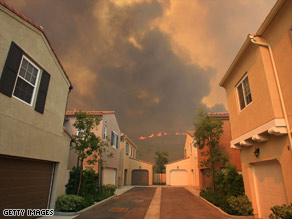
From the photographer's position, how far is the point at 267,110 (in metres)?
7.00

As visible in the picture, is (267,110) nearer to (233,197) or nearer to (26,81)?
(233,197)

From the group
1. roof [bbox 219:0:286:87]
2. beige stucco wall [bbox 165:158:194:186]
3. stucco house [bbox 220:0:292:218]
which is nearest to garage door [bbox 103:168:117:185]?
beige stucco wall [bbox 165:158:194:186]

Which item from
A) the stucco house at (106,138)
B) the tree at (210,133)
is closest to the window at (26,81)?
the stucco house at (106,138)

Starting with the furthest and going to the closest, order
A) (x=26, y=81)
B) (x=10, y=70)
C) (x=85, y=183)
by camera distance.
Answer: (x=85, y=183)
(x=26, y=81)
(x=10, y=70)

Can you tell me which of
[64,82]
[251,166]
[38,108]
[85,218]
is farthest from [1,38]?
[251,166]

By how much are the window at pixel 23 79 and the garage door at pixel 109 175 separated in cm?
1209

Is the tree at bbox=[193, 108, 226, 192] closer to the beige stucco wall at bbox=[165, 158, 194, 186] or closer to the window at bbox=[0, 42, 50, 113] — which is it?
the window at bbox=[0, 42, 50, 113]

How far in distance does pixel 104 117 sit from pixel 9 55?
38.2 feet

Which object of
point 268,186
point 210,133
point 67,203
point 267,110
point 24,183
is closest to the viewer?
point 267,110

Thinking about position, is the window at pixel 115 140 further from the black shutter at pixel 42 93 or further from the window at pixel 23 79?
the window at pixel 23 79

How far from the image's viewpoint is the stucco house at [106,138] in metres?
16.3

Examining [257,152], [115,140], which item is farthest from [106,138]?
[257,152]

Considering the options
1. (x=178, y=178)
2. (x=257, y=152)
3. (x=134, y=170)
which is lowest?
(x=178, y=178)

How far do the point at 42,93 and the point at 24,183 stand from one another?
12.3 feet
